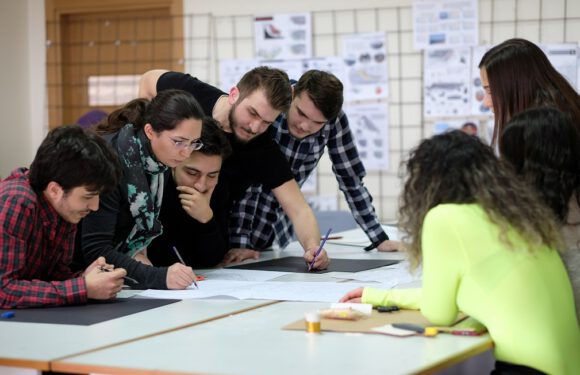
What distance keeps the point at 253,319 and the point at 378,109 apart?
2.51 meters

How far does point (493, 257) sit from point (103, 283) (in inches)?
33.6

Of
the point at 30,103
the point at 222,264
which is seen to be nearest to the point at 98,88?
the point at 30,103

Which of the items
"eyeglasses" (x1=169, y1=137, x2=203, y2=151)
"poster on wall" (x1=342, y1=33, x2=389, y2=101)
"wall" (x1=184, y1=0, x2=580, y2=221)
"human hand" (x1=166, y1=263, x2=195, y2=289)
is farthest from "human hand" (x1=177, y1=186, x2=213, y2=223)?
"poster on wall" (x1=342, y1=33, x2=389, y2=101)

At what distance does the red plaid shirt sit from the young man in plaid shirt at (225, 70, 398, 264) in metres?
0.87

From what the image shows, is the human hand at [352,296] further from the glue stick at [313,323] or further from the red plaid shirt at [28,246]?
the red plaid shirt at [28,246]

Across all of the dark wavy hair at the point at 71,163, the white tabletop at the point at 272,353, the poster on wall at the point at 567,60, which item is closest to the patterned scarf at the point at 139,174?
the dark wavy hair at the point at 71,163

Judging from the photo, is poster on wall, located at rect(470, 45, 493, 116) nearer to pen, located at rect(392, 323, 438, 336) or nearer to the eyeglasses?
the eyeglasses

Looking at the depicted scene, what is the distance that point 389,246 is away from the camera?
2.88m

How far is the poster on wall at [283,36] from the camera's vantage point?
414cm

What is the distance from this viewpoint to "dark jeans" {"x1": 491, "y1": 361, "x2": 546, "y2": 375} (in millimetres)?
1475

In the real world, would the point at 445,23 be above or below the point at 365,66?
above

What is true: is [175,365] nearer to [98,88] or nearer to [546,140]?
[546,140]

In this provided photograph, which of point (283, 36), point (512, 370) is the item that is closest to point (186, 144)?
point (512, 370)

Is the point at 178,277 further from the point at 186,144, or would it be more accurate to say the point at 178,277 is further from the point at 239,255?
the point at 239,255
